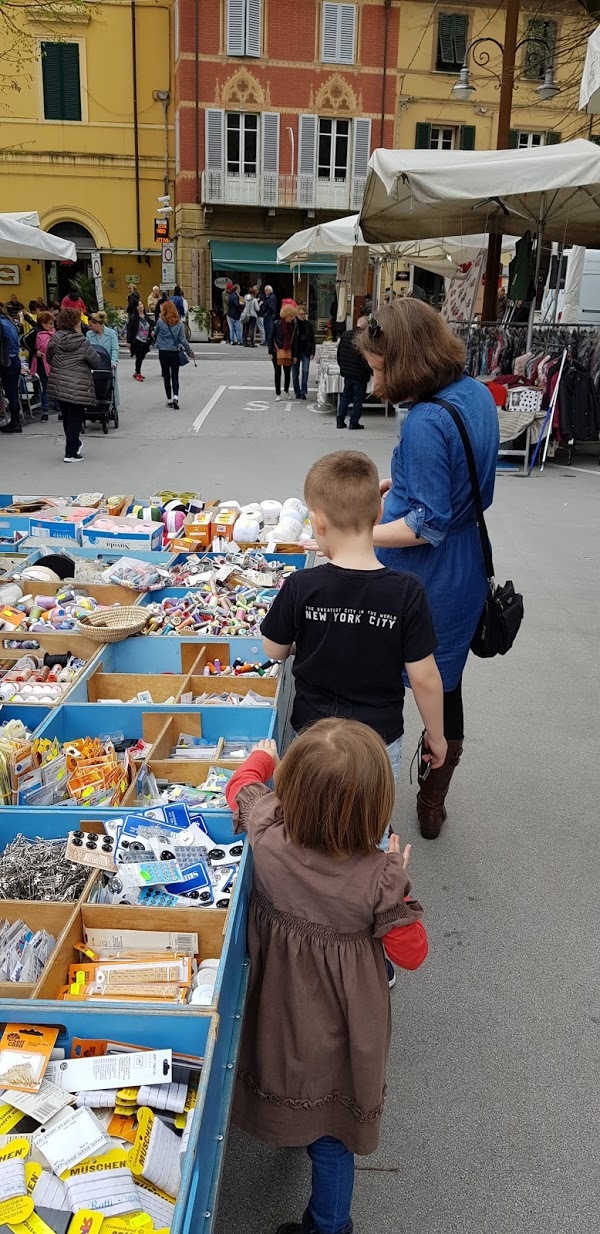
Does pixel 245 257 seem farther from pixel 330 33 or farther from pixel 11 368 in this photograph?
pixel 11 368

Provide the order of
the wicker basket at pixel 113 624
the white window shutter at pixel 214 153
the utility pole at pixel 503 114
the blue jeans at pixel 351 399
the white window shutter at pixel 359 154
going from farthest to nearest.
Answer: the white window shutter at pixel 359 154, the white window shutter at pixel 214 153, the blue jeans at pixel 351 399, the utility pole at pixel 503 114, the wicker basket at pixel 113 624

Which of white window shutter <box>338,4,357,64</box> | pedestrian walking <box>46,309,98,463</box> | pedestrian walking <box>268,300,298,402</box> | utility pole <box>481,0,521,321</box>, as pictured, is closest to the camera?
pedestrian walking <box>46,309,98,463</box>

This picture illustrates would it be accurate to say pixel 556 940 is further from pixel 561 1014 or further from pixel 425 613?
pixel 425 613

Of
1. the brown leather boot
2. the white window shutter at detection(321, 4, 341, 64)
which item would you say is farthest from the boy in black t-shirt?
the white window shutter at detection(321, 4, 341, 64)

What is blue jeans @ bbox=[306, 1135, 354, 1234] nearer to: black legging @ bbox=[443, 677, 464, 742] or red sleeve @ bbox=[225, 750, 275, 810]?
red sleeve @ bbox=[225, 750, 275, 810]

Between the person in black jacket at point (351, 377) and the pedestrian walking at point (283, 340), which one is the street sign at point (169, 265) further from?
the person in black jacket at point (351, 377)

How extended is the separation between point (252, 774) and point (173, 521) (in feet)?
12.3

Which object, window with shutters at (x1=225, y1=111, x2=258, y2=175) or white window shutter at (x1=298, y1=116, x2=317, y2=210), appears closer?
window with shutters at (x1=225, y1=111, x2=258, y2=175)

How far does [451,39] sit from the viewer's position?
31047 mm

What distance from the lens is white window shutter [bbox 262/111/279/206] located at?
31312mm

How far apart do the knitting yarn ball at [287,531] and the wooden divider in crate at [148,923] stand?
3325 millimetres

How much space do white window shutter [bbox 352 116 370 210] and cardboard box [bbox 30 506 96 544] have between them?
2916cm

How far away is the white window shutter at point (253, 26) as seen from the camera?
3000 centimetres

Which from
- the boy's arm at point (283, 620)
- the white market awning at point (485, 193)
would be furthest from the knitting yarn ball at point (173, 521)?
the white market awning at point (485, 193)
